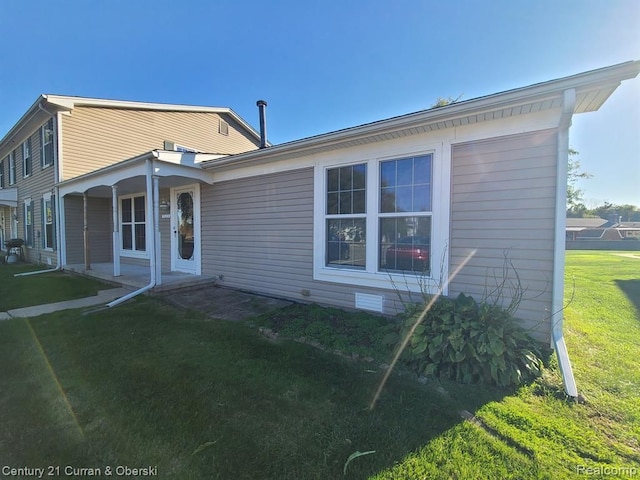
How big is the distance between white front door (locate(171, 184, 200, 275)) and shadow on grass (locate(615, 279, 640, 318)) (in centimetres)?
870

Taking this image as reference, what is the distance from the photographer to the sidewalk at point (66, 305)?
4.88m

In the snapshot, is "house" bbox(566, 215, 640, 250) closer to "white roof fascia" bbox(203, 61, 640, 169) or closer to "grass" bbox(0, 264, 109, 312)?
"white roof fascia" bbox(203, 61, 640, 169)

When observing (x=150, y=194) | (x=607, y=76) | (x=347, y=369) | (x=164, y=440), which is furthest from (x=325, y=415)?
(x=150, y=194)

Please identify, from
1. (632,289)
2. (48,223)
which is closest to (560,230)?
(632,289)

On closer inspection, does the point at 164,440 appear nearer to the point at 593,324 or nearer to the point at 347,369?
the point at 347,369

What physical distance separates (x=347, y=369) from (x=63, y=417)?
2.38 metres

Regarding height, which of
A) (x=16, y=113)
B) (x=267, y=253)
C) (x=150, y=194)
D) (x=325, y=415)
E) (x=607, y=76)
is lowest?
(x=325, y=415)

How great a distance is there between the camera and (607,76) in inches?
107

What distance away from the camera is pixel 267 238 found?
592 cm

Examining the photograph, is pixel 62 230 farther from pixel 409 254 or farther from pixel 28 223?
pixel 409 254

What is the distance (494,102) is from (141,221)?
30.7 ft

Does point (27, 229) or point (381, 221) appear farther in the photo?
point (27, 229)

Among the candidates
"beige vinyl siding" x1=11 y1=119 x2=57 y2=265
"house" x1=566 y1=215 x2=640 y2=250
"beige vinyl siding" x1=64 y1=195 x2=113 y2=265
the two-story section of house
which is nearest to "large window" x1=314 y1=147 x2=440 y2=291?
the two-story section of house

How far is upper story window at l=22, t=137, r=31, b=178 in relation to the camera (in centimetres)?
1139
